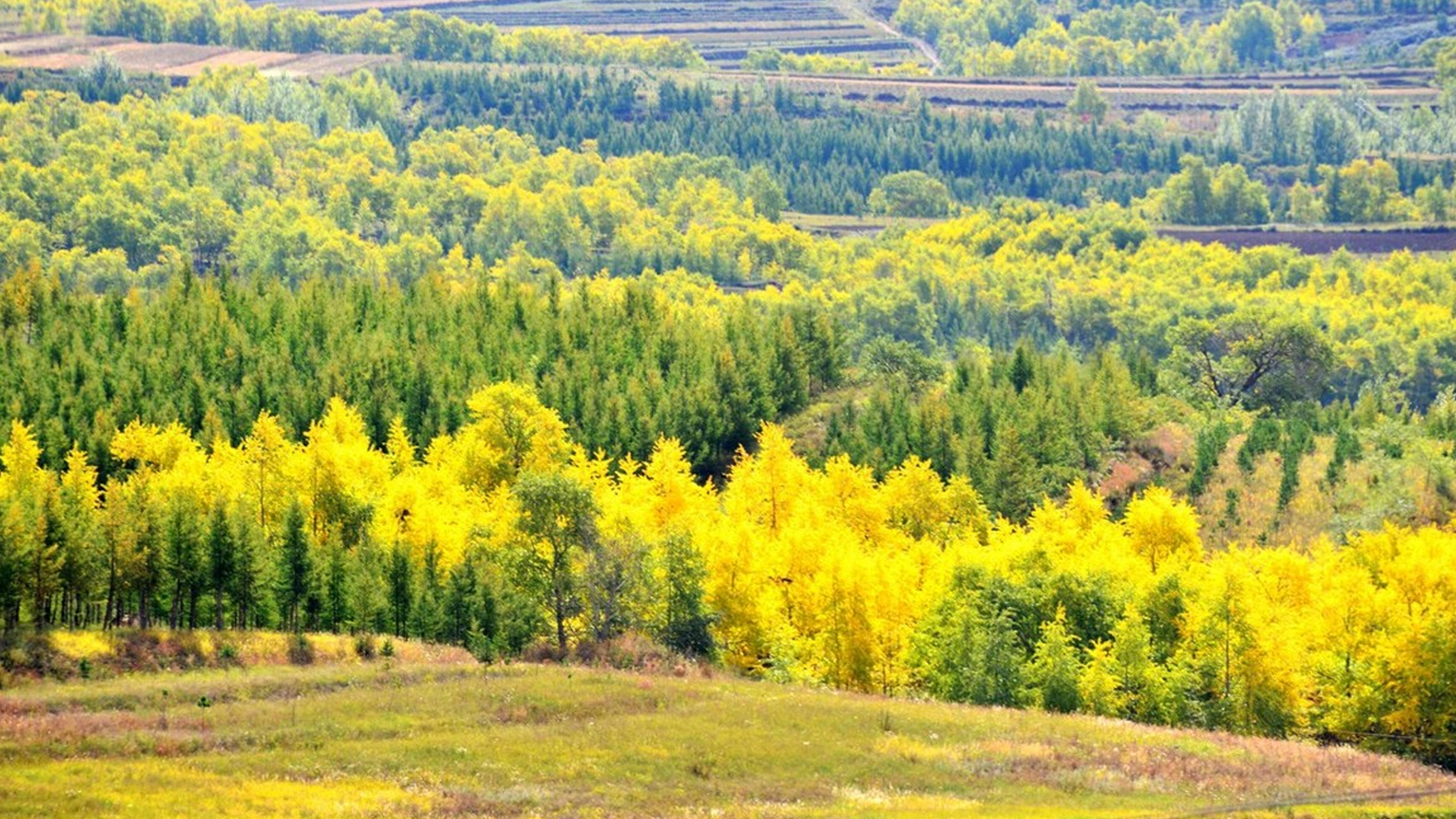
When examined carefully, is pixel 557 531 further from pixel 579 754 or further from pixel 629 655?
pixel 579 754

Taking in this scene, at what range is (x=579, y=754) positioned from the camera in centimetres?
9706

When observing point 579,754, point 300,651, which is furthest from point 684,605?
point 579,754

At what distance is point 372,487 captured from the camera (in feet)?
500

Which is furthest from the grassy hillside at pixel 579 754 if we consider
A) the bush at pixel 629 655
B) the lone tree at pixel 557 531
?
the lone tree at pixel 557 531

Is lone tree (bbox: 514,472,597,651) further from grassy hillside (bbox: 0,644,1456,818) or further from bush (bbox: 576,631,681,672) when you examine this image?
grassy hillside (bbox: 0,644,1456,818)

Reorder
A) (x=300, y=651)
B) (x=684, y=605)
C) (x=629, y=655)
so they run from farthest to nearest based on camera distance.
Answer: (x=684, y=605), (x=629, y=655), (x=300, y=651)

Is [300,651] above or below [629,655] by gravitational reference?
above

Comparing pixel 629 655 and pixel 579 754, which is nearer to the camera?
pixel 579 754

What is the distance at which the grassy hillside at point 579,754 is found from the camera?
88750mm

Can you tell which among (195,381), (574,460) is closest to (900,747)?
(574,460)

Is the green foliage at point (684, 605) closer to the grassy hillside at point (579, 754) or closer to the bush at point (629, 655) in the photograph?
the bush at point (629, 655)

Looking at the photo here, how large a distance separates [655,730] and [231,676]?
68.1 ft

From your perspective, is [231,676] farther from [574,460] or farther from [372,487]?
[574,460]

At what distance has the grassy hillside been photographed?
88750mm
